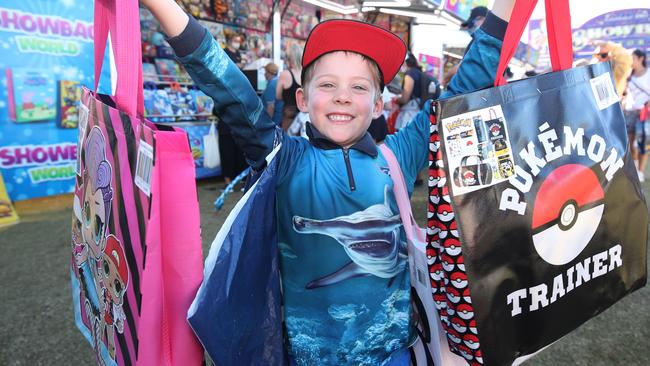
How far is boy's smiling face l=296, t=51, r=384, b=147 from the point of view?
1121 mm

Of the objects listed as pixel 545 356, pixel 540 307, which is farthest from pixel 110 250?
pixel 545 356

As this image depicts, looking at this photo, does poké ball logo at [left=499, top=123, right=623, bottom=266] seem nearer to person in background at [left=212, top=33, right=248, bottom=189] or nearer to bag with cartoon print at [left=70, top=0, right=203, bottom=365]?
bag with cartoon print at [left=70, top=0, right=203, bottom=365]

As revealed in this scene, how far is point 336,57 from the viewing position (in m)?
1.16

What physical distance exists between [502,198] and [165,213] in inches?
23.3

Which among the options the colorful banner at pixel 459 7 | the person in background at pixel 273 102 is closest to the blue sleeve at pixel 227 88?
the person in background at pixel 273 102

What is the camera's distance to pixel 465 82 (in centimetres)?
111

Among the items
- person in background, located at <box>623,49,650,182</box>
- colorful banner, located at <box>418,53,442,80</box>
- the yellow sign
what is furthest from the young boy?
colorful banner, located at <box>418,53,442,80</box>

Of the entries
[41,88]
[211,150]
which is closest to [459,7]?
[211,150]

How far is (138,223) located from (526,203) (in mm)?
696

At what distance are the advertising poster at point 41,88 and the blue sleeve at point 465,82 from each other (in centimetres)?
468

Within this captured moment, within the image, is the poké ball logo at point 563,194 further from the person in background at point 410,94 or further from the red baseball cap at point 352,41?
the person in background at point 410,94

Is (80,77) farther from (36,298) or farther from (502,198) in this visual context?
(502,198)

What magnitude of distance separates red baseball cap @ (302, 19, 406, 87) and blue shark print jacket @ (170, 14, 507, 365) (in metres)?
0.22

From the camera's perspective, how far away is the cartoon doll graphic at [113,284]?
759mm
